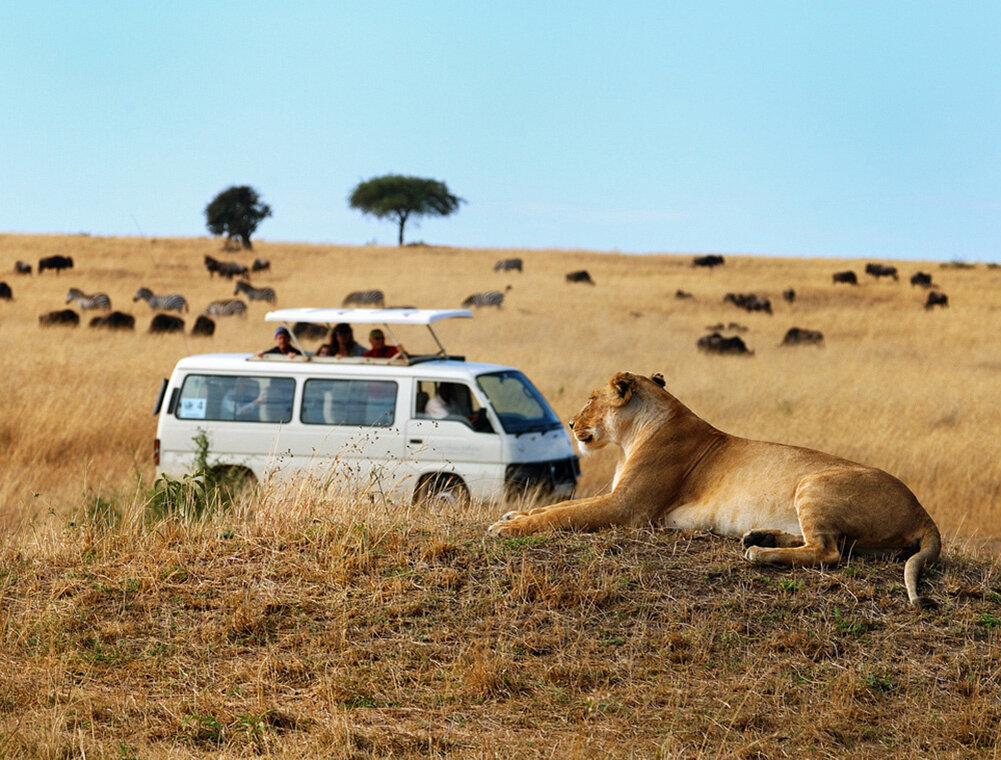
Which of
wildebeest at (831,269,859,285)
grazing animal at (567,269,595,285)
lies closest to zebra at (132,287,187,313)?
grazing animal at (567,269,595,285)

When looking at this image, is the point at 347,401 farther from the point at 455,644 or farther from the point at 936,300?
the point at 936,300

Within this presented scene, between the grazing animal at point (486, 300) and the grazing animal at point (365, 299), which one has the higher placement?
the grazing animal at point (486, 300)

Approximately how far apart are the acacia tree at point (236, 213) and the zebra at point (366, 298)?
29.0 meters

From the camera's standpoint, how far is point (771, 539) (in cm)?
714

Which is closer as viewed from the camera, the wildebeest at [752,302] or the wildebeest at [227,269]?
the wildebeest at [752,302]

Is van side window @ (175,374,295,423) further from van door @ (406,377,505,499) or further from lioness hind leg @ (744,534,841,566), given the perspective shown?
lioness hind leg @ (744,534,841,566)

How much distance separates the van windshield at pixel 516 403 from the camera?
12.6 metres

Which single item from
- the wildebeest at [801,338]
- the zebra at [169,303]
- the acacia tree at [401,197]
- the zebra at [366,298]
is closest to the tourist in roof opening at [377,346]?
the wildebeest at [801,338]

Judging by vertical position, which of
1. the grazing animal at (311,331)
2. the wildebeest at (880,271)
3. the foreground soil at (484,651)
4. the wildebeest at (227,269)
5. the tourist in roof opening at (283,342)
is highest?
the wildebeest at (880,271)

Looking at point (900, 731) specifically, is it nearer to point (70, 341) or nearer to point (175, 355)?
point (175, 355)

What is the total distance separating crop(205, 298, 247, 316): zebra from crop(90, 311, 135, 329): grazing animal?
21.1 feet

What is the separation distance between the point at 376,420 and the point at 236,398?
1863 millimetres

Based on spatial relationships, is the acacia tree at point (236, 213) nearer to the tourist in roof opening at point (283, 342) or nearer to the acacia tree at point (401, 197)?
the acacia tree at point (401, 197)

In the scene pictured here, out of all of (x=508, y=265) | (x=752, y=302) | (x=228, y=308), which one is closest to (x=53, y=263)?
(x=228, y=308)
